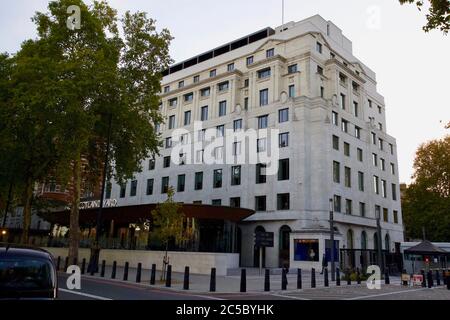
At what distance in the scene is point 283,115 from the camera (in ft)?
137

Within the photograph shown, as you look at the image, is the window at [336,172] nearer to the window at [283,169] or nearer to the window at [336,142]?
the window at [336,142]

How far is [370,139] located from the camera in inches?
1896

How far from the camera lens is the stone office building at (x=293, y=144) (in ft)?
127

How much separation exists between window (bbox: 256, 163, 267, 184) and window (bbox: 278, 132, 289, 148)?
288cm

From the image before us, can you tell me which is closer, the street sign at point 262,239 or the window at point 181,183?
the street sign at point 262,239

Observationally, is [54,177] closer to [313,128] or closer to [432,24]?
[313,128]

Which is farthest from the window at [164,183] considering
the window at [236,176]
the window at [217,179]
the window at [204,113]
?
the window at [236,176]

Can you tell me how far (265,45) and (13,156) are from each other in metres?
29.8

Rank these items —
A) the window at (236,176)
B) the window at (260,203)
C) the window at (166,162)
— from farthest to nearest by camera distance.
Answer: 1. the window at (166,162)
2. the window at (236,176)
3. the window at (260,203)

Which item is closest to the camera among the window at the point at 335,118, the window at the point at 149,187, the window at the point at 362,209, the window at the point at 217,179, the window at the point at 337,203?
the window at the point at 337,203

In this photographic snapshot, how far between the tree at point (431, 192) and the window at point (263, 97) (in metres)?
25.4
